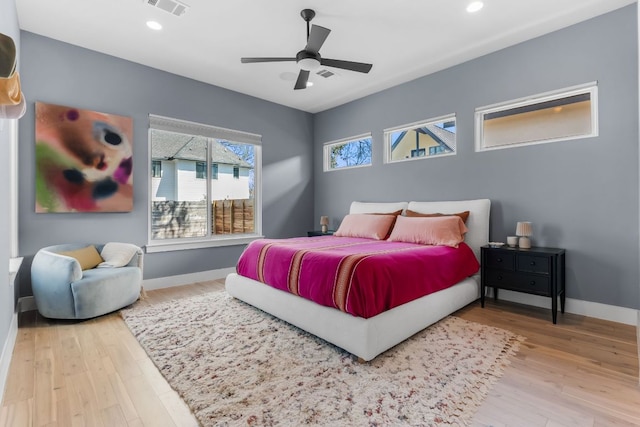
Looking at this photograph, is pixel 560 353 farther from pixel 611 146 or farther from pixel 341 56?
pixel 341 56

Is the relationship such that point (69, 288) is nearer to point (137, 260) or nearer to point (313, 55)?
point (137, 260)

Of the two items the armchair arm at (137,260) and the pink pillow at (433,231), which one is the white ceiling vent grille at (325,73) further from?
the armchair arm at (137,260)

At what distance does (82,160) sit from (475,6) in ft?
14.3

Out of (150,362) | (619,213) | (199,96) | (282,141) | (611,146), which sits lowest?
(150,362)

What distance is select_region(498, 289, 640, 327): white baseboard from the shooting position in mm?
2738

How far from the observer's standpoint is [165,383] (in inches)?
74.0

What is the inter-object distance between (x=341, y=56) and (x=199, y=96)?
7.02 feet

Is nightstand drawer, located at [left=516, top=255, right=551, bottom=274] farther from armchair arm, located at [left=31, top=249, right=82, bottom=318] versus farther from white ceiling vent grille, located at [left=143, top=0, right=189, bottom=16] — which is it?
armchair arm, located at [left=31, top=249, right=82, bottom=318]

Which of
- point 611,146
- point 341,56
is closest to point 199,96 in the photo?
point 341,56

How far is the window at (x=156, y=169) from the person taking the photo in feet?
13.5

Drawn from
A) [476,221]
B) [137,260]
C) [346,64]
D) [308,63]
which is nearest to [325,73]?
[346,64]

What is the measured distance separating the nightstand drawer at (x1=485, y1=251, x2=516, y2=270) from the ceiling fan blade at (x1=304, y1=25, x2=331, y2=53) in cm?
264

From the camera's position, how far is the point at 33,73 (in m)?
3.23

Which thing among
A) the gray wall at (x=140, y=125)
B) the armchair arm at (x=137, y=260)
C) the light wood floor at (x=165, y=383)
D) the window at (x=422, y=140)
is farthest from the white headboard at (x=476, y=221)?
the armchair arm at (x=137, y=260)
